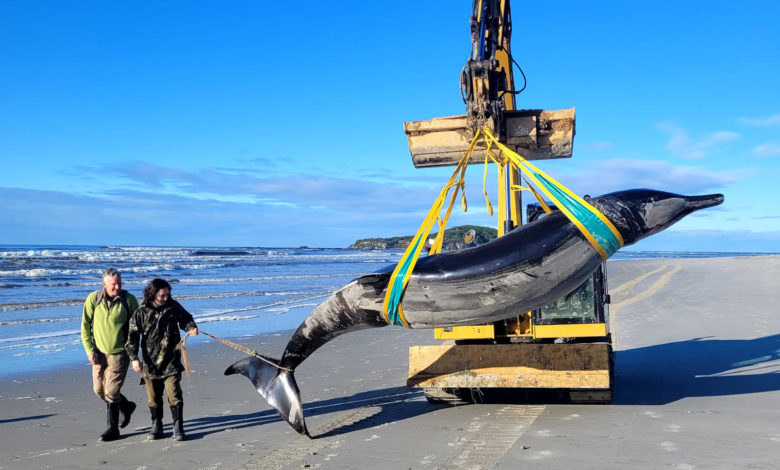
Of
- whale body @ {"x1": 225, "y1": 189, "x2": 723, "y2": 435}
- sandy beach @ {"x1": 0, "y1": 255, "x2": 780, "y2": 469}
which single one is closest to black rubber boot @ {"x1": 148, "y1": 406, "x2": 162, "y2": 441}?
sandy beach @ {"x1": 0, "y1": 255, "x2": 780, "y2": 469}

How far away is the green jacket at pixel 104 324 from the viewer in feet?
21.7

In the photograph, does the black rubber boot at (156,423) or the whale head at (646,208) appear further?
the black rubber boot at (156,423)

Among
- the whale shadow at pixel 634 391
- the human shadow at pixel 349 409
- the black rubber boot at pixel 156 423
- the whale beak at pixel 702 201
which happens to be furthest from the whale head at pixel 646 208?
the black rubber boot at pixel 156 423

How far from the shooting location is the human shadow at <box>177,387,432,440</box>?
6.91 metres

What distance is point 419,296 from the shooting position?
5.12 m

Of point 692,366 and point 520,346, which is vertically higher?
point 520,346

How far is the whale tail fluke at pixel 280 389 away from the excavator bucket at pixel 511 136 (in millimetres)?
→ 2808

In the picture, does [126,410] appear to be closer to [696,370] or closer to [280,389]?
[280,389]

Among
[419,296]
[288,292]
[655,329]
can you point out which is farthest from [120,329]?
[288,292]

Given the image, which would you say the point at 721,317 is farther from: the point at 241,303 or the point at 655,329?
the point at 241,303

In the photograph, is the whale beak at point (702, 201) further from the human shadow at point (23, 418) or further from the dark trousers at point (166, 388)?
the human shadow at point (23, 418)

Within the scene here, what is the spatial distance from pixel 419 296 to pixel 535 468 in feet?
5.42

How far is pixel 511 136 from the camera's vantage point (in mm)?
7047

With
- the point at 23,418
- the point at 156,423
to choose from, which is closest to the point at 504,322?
the point at 156,423
